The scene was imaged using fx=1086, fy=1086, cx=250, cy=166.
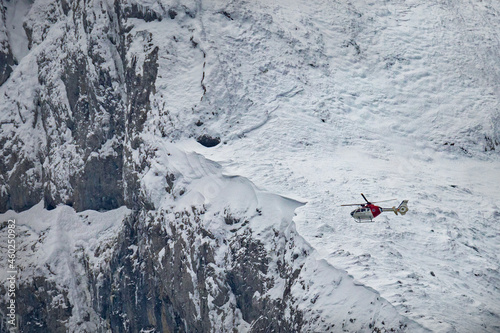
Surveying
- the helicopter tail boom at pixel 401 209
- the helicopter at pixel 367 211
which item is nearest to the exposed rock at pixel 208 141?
the helicopter at pixel 367 211

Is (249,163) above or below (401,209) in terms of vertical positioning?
below

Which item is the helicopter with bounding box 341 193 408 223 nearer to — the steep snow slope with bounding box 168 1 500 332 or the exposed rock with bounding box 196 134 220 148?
the steep snow slope with bounding box 168 1 500 332

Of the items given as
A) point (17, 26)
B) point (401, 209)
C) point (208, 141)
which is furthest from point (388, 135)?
point (17, 26)

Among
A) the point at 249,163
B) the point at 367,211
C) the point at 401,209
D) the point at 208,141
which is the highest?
the point at 367,211

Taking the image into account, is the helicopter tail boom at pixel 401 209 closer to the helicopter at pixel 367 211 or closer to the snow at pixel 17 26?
the helicopter at pixel 367 211

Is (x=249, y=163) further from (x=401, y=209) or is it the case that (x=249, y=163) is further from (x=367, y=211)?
(x=401, y=209)


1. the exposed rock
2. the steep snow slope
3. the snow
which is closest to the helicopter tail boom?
the steep snow slope

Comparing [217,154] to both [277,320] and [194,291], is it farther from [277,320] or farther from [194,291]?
[277,320]

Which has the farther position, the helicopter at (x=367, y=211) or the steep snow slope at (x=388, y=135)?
the helicopter at (x=367, y=211)

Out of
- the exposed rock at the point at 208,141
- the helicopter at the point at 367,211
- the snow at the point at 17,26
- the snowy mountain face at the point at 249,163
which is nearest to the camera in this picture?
the snowy mountain face at the point at 249,163
